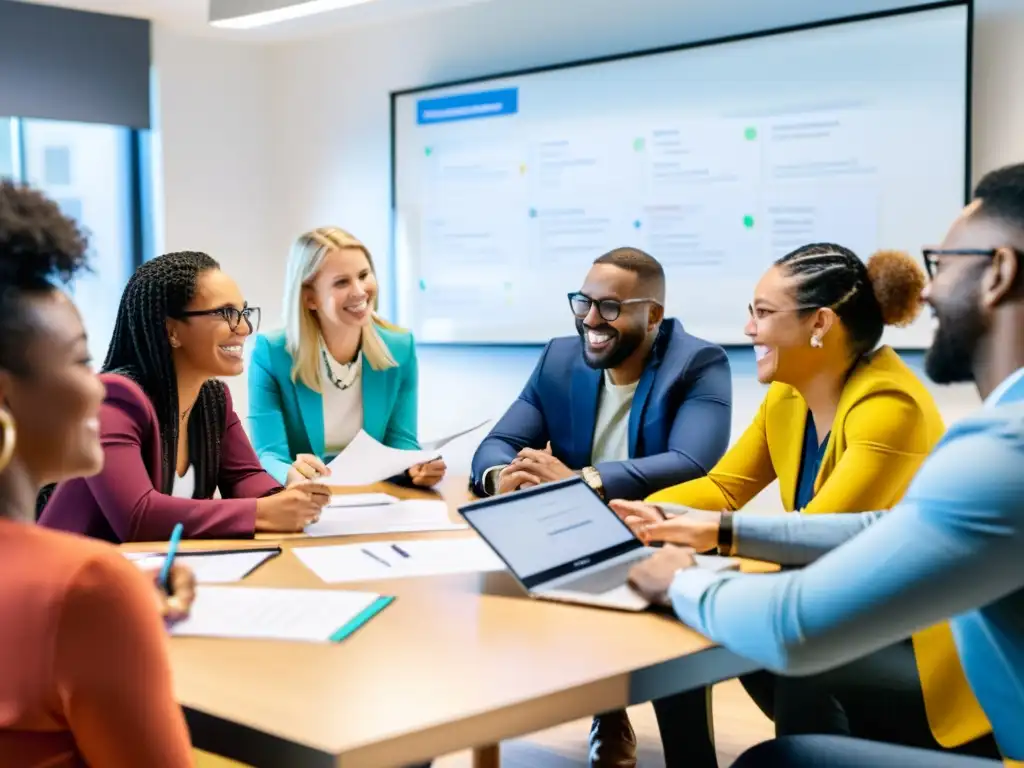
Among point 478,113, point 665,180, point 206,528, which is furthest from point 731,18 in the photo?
point 206,528

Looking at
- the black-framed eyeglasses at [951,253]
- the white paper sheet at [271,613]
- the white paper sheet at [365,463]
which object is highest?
the black-framed eyeglasses at [951,253]

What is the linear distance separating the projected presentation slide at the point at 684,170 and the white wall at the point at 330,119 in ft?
0.45

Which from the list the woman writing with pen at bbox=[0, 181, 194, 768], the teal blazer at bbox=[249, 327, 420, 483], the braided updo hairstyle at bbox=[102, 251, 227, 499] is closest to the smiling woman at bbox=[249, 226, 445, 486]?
the teal blazer at bbox=[249, 327, 420, 483]

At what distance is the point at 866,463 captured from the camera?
1.93m

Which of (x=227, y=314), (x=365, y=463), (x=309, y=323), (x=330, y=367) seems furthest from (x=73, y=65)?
(x=365, y=463)

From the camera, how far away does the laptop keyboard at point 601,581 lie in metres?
1.59

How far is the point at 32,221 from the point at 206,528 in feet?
3.64

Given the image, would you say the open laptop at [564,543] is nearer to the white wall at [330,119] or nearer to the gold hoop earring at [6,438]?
the gold hoop earring at [6,438]

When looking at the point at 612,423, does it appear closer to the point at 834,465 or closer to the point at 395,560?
the point at 834,465

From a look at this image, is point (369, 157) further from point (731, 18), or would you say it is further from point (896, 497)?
point (896, 497)

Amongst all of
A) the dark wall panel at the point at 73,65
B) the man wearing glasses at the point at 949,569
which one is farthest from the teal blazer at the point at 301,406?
the dark wall panel at the point at 73,65

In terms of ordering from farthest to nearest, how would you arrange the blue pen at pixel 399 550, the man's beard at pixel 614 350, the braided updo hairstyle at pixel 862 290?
the man's beard at pixel 614 350
the braided updo hairstyle at pixel 862 290
the blue pen at pixel 399 550

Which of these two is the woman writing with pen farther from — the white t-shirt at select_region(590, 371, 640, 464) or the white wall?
the white wall

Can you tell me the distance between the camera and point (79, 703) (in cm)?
92
